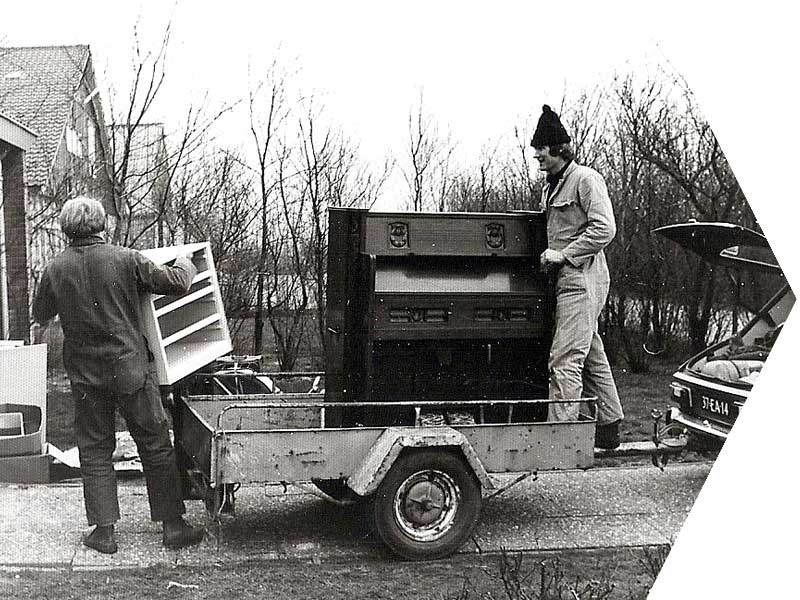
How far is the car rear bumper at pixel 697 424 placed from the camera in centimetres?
289

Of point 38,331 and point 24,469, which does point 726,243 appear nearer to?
Result: point 38,331

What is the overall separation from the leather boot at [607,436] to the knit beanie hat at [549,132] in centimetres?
86

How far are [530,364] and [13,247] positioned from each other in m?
1.39

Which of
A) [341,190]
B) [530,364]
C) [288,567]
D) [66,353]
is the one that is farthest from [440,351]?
[66,353]

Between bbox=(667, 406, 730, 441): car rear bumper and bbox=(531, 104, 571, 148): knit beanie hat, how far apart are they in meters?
0.89

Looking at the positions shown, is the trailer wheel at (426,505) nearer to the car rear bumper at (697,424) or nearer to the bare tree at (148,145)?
the car rear bumper at (697,424)

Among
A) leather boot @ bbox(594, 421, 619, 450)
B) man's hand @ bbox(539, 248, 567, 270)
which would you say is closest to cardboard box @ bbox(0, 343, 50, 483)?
man's hand @ bbox(539, 248, 567, 270)

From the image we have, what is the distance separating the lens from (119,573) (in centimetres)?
235

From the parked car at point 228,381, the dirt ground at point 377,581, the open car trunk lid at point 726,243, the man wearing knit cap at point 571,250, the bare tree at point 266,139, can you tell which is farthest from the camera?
the parked car at point 228,381

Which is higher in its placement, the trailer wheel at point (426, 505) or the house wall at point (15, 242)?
the house wall at point (15, 242)

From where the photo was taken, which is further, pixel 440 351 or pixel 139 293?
pixel 440 351

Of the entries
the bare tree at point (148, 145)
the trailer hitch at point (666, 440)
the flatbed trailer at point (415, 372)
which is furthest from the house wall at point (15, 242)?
the trailer hitch at point (666, 440)

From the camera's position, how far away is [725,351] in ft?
9.41

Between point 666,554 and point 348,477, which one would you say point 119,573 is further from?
point 666,554
